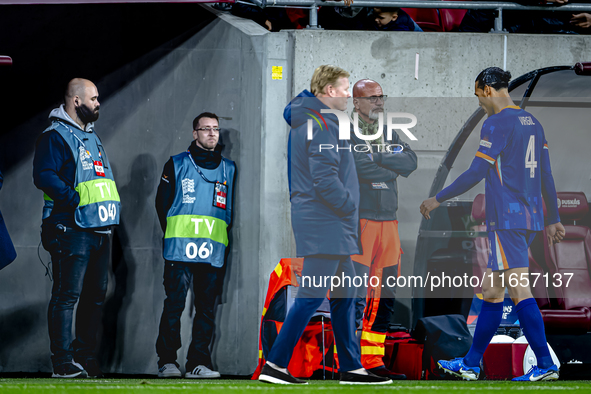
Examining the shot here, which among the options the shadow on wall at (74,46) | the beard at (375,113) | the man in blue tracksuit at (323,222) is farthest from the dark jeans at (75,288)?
the beard at (375,113)

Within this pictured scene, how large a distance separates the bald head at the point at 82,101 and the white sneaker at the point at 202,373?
189cm

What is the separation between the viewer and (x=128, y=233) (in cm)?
494

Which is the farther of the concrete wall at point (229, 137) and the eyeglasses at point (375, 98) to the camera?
the concrete wall at point (229, 137)

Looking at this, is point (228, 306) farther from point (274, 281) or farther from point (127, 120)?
point (127, 120)

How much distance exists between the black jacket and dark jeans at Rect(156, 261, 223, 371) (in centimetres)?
120

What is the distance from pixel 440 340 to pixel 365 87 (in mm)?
1810

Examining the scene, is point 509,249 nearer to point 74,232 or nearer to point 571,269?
point 571,269

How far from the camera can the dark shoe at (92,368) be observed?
4715 millimetres

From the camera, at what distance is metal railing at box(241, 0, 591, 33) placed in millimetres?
4895

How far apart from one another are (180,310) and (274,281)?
73 centimetres

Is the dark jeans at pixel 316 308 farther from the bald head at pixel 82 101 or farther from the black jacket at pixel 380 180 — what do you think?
the bald head at pixel 82 101

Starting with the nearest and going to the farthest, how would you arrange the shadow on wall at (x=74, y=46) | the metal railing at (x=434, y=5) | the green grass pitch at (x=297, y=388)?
the green grass pitch at (x=297, y=388) < the metal railing at (x=434, y=5) < the shadow on wall at (x=74, y=46)

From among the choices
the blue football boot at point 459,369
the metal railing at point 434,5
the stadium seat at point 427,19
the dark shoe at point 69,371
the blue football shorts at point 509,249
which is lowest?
the dark shoe at point 69,371

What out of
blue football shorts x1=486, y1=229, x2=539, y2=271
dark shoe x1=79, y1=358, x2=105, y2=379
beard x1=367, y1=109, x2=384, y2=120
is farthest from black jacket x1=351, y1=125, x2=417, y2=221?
dark shoe x1=79, y1=358, x2=105, y2=379
